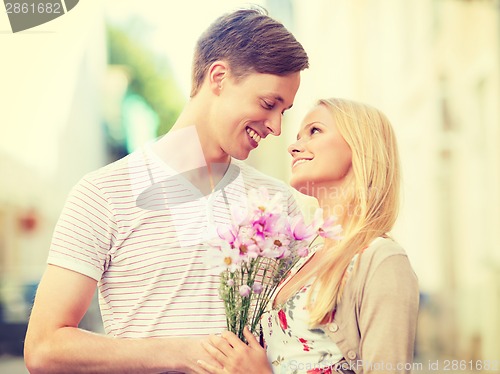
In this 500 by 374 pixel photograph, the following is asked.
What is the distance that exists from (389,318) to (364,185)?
1.44 feet

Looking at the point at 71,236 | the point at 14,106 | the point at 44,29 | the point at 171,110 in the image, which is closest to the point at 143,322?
the point at 71,236

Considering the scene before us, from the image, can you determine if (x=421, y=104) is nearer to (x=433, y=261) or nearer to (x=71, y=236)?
(x=433, y=261)

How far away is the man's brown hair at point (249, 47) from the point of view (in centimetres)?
262

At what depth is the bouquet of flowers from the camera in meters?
2.10

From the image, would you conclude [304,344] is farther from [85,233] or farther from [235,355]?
[85,233]

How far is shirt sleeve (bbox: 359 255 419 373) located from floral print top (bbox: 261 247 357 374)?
117 millimetres

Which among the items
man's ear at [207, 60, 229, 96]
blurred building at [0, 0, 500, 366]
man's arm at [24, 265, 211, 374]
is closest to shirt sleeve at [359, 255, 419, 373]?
man's arm at [24, 265, 211, 374]

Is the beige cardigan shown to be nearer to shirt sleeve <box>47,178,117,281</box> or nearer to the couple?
the couple

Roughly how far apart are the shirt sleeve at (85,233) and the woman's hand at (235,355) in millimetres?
443

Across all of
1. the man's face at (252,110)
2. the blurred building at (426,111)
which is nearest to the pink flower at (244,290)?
the man's face at (252,110)

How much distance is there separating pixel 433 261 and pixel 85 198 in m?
7.34

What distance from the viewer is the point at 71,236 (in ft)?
7.71

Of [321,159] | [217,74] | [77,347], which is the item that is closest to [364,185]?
[321,159]

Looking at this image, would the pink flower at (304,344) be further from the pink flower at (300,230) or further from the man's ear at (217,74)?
the man's ear at (217,74)
